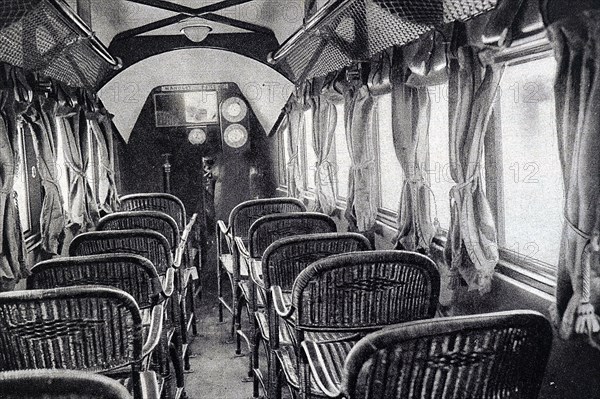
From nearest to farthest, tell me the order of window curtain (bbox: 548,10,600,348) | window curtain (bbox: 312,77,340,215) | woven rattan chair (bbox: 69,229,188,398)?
window curtain (bbox: 548,10,600,348) → woven rattan chair (bbox: 69,229,188,398) → window curtain (bbox: 312,77,340,215)

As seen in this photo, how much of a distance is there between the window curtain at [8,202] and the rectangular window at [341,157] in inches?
115

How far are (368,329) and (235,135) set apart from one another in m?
5.77

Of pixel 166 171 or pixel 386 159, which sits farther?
pixel 166 171

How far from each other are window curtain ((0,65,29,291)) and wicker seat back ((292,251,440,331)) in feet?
5.97

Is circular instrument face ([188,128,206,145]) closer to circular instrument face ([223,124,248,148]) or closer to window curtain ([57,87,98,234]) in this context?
circular instrument face ([223,124,248,148])

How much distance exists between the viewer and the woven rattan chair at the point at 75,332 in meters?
1.90

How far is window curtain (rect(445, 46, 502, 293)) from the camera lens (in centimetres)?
246

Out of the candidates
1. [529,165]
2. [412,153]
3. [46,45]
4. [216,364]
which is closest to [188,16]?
[46,45]

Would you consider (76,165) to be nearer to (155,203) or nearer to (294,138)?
(155,203)

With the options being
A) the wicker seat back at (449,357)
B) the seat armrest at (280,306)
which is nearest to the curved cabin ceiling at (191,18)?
the seat armrest at (280,306)

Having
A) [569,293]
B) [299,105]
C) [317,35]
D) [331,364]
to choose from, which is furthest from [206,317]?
[569,293]

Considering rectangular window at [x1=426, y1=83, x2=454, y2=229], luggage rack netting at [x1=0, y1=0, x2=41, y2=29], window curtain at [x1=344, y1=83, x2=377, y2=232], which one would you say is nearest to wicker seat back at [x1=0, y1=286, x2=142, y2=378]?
luggage rack netting at [x1=0, y1=0, x2=41, y2=29]

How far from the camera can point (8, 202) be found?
328 cm

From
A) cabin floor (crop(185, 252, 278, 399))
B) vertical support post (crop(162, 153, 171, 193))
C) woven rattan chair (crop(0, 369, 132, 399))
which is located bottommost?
cabin floor (crop(185, 252, 278, 399))
